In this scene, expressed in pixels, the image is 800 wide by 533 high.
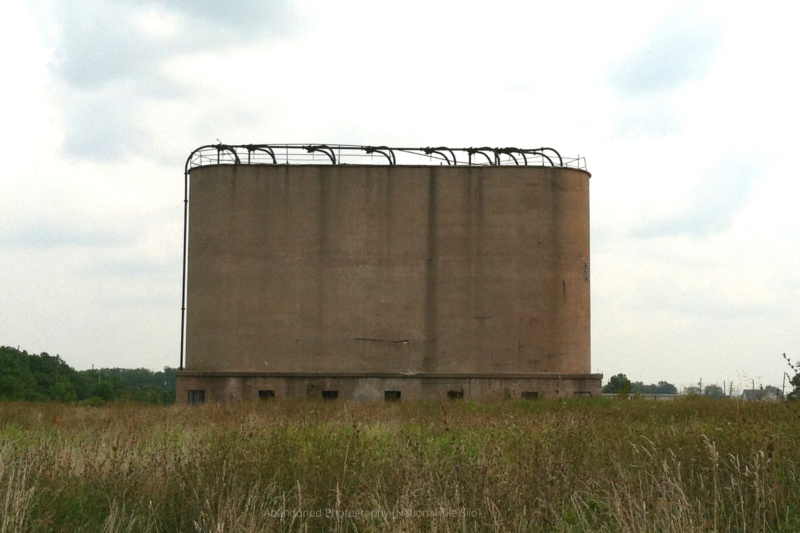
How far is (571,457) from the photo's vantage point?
958 centimetres

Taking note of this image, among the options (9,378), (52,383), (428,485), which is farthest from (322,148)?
(52,383)

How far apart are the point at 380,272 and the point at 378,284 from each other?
0.47m

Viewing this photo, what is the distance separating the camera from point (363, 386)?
3303 centimetres

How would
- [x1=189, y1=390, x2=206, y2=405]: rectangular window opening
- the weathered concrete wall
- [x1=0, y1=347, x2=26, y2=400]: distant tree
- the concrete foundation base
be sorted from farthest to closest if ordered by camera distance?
[x1=0, y1=347, x2=26, y2=400]: distant tree → [x1=189, y1=390, x2=206, y2=405]: rectangular window opening → the weathered concrete wall → the concrete foundation base

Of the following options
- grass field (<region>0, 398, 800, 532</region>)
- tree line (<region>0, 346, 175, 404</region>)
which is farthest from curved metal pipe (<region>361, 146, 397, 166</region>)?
tree line (<region>0, 346, 175, 404</region>)

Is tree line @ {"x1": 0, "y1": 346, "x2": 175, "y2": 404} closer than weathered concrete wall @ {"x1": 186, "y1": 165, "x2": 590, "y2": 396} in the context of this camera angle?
No

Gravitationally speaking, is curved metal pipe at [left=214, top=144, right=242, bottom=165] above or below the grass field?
above

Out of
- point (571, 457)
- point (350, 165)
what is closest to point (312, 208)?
point (350, 165)

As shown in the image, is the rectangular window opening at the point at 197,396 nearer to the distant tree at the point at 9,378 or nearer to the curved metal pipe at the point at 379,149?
the curved metal pipe at the point at 379,149

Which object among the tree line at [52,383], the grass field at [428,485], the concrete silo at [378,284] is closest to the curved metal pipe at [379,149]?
the concrete silo at [378,284]

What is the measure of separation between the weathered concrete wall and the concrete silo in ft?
0.15

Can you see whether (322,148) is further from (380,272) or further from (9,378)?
(9,378)

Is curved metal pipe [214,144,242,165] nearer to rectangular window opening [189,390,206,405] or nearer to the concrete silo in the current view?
the concrete silo

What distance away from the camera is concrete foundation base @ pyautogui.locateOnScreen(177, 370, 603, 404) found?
3294 centimetres
